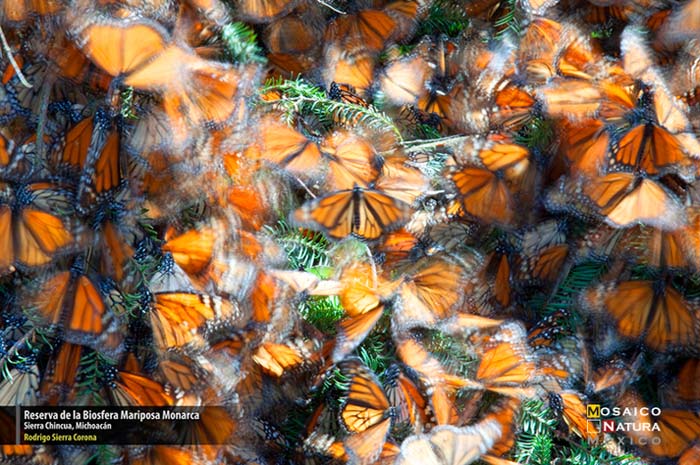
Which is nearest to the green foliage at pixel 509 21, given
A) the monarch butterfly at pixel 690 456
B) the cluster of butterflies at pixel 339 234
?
the cluster of butterflies at pixel 339 234

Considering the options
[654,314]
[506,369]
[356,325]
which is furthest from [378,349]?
[654,314]

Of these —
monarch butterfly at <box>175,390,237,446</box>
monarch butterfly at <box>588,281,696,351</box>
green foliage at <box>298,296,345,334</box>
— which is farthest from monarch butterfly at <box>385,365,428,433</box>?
monarch butterfly at <box>588,281,696,351</box>

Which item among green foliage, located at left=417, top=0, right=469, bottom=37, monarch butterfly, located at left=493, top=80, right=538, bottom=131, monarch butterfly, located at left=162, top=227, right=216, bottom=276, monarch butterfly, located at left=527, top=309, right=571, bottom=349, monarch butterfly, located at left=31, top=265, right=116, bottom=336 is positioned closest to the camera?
monarch butterfly, located at left=31, top=265, right=116, bottom=336

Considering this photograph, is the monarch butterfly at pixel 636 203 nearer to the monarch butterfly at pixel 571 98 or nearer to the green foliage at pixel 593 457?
the monarch butterfly at pixel 571 98

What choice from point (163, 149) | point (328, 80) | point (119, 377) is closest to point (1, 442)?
point (119, 377)

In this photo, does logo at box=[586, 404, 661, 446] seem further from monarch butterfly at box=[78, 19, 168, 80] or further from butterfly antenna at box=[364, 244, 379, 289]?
monarch butterfly at box=[78, 19, 168, 80]

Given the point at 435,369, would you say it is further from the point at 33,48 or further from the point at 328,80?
the point at 33,48

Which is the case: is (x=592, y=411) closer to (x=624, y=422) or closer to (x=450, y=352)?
(x=624, y=422)
